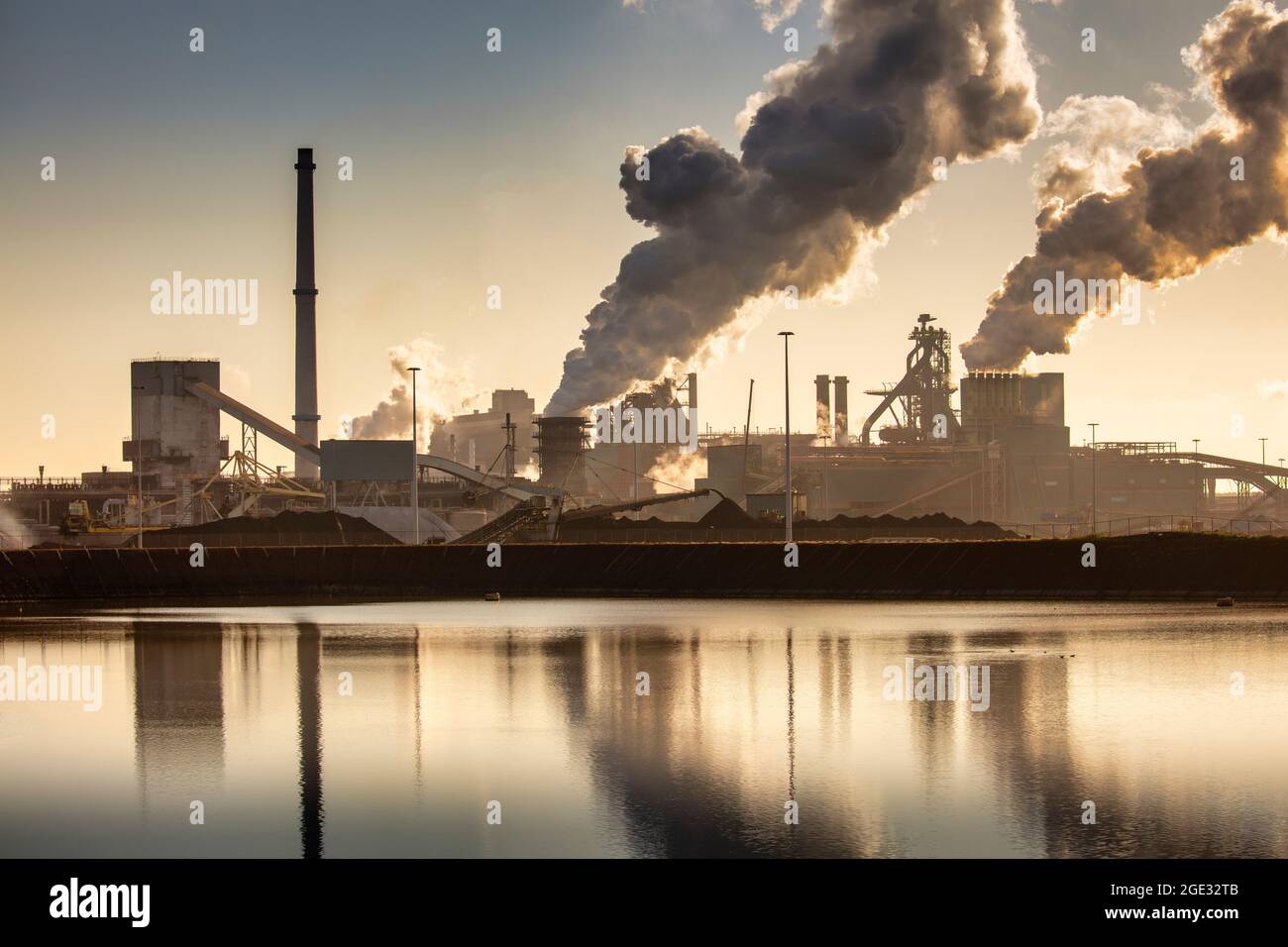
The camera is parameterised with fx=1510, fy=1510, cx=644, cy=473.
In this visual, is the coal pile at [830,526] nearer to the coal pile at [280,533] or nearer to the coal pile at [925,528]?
the coal pile at [925,528]

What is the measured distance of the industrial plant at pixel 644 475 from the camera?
11075 centimetres

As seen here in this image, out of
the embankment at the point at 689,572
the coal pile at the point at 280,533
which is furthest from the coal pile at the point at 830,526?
the embankment at the point at 689,572

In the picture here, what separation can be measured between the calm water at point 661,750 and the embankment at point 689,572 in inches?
633

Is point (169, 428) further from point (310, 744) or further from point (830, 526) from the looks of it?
point (310, 744)

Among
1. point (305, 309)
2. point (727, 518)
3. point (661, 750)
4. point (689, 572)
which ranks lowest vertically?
point (661, 750)

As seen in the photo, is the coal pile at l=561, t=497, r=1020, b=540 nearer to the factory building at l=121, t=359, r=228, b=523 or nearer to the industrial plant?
the industrial plant

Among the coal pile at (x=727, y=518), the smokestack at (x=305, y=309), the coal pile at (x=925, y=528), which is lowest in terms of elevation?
the coal pile at (x=925, y=528)

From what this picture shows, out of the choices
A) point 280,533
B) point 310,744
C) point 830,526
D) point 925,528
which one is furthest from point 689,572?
point 310,744

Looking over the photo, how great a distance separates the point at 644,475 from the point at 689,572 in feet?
256

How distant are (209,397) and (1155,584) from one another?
327ft

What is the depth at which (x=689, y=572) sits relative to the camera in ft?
201

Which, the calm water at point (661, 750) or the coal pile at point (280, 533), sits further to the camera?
the coal pile at point (280, 533)
